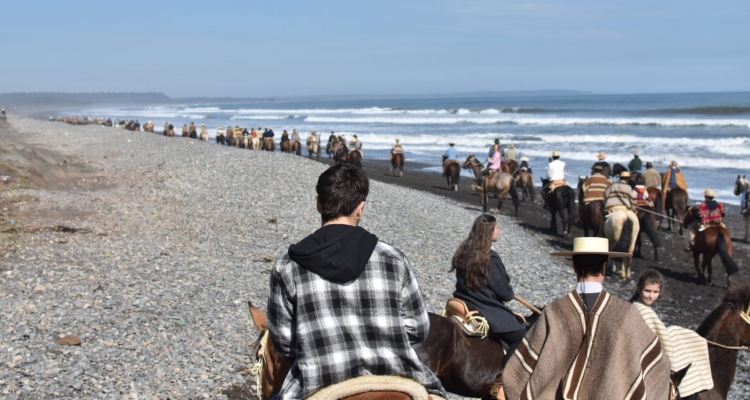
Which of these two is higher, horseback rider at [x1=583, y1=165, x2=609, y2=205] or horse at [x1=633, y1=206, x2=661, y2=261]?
horseback rider at [x1=583, y1=165, x2=609, y2=205]

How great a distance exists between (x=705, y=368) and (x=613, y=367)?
5.34ft

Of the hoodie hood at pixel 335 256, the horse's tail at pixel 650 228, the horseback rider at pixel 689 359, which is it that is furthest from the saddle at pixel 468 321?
the horse's tail at pixel 650 228

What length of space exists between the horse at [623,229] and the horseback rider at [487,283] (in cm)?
867

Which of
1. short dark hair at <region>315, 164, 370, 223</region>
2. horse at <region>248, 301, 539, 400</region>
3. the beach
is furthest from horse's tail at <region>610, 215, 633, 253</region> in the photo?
short dark hair at <region>315, 164, 370, 223</region>

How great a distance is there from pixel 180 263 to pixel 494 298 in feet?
22.9

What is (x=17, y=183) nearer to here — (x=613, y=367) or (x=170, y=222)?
(x=170, y=222)

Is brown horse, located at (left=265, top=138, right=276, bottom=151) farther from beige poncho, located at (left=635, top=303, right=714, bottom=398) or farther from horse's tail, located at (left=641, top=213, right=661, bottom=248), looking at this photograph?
beige poncho, located at (left=635, top=303, right=714, bottom=398)

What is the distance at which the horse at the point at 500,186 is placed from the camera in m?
21.1

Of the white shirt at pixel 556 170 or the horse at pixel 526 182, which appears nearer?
the white shirt at pixel 556 170

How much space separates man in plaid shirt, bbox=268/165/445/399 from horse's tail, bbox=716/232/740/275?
1113cm

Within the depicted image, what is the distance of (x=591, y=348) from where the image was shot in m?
3.33

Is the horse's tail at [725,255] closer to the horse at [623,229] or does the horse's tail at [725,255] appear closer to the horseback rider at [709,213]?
the horseback rider at [709,213]

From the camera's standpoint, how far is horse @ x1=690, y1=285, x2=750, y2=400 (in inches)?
199

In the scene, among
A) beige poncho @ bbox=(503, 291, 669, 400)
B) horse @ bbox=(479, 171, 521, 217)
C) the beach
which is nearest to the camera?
beige poncho @ bbox=(503, 291, 669, 400)
